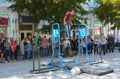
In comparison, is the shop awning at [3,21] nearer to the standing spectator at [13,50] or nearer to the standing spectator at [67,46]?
the standing spectator at [13,50]

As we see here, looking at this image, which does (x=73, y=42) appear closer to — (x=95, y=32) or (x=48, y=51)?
(x=48, y=51)

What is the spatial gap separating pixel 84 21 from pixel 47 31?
10.4ft

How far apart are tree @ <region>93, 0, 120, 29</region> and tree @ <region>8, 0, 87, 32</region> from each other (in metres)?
5.42

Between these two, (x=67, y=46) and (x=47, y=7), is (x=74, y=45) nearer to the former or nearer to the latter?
(x=67, y=46)

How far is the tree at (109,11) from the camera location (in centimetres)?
2713

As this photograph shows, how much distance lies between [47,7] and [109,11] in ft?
29.0

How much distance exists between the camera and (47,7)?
21.8 m

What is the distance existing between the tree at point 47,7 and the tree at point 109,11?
5.42 meters

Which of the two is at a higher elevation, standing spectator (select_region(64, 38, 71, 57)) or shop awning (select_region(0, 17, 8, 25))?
shop awning (select_region(0, 17, 8, 25))

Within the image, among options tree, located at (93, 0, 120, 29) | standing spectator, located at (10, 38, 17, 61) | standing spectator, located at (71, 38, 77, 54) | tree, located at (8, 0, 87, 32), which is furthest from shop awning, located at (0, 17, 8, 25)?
tree, located at (93, 0, 120, 29)

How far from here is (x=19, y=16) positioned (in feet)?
84.6

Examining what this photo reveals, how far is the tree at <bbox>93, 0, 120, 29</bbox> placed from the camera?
27134 mm

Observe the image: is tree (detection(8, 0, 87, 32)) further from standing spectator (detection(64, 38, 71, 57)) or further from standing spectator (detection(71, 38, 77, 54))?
standing spectator (detection(71, 38, 77, 54))

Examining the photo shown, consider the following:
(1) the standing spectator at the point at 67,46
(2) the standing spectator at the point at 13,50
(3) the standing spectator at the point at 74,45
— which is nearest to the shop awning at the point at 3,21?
(2) the standing spectator at the point at 13,50
